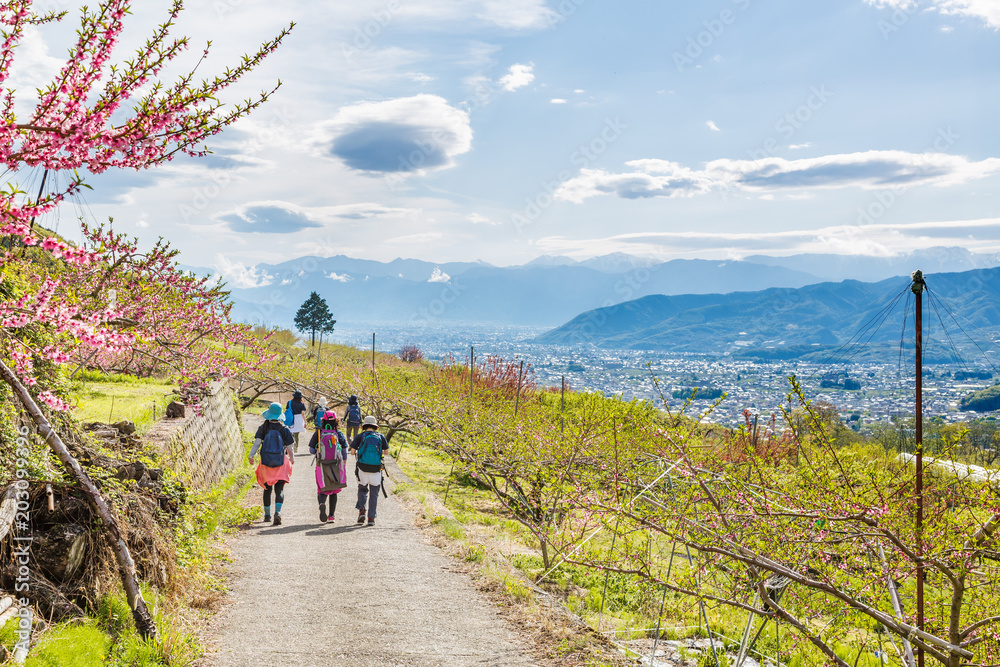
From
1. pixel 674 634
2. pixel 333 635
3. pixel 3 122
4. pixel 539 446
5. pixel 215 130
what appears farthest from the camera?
pixel 539 446

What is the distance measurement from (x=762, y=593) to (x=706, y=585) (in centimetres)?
390

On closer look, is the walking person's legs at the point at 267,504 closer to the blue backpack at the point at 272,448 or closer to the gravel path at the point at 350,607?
the gravel path at the point at 350,607

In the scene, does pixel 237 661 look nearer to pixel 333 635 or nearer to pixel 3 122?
pixel 333 635

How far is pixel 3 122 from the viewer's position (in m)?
3.42

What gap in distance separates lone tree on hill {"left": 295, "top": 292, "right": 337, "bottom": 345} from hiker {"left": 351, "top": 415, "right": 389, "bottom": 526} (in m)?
67.7

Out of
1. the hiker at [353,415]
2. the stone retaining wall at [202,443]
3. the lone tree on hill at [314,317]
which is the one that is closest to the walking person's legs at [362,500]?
the stone retaining wall at [202,443]

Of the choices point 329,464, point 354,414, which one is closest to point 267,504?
point 329,464

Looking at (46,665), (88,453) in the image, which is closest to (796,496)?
(46,665)

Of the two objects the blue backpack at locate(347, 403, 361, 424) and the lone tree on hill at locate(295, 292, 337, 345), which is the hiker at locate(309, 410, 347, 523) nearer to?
the blue backpack at locate(347, 403, 361, 424)

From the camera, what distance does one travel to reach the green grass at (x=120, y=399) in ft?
29.2

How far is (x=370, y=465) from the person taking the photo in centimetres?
964

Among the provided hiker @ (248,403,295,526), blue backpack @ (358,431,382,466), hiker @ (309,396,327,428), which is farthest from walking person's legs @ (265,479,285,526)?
hiker @ (309,396,327,428)

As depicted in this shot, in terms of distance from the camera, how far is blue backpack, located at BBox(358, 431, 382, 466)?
9656 millimetres

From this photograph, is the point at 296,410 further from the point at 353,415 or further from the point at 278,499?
the point at 278,499
